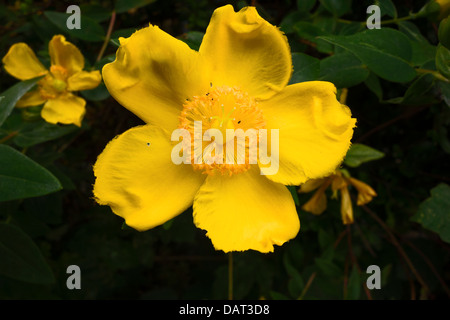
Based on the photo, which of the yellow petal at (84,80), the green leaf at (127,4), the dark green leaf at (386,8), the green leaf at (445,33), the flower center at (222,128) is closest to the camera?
the green leaf at (445,33)

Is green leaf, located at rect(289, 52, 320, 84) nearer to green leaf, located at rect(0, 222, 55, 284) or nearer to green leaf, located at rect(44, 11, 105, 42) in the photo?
green leaf, located at rect(44, 11, 105, 42)

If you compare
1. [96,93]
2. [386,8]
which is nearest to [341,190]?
[386,8]

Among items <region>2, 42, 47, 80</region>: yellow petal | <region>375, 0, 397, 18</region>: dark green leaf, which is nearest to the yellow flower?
<region>2, 42, 47, 80</region>: yellow petal

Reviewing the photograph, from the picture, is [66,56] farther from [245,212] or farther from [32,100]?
[245,212]

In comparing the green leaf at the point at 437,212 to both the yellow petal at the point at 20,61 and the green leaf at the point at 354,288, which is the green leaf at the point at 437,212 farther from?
the yellow petal at the point at 20,61

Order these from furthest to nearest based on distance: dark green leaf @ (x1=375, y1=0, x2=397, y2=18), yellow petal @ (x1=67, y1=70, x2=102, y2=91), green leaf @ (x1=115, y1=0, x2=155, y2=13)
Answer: green leaf @ (x1=115, y1=0, x2=155, y2=13), yellow petal @ (x1=67, y1=70, x2=102, y2=91), dark green leaf @ (x1=375, y1=0, x2=397, y2=18)

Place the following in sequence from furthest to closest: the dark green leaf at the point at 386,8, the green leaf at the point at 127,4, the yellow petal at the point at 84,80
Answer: the green leaf at the point at 127,4
the yellow petal at the point at 84,80
the dark green leaf at the point at 386,8

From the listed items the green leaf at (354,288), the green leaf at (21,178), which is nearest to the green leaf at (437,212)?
the green leaf at (354,288)
